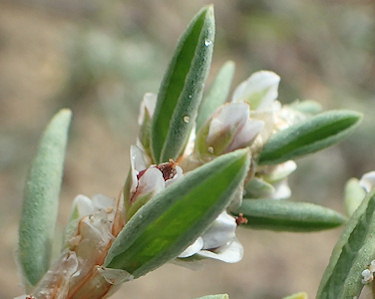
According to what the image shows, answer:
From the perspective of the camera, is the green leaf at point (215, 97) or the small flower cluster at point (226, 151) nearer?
the small flower cluster at point (226, 151)

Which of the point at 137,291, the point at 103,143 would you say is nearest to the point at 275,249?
the point at 137,291

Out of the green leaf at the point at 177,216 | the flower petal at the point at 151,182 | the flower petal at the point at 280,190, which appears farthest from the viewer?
the flower petal at the point at 280,190

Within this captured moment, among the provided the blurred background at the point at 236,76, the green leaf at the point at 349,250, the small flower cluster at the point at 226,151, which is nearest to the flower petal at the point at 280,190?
the small flower cluster at the point at 226,151

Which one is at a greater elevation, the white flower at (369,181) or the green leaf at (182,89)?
the green leaf at (182,89)

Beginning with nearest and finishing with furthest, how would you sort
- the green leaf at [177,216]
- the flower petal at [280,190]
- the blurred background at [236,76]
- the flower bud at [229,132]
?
1. the green leaf at [177,216]
2. the flower bud at [229,132]
3. the flower petal at [280,190]
4. the blurred background at [236,76]

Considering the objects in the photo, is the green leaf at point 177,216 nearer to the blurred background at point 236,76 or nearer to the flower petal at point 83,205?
the flower petal at point 83,205

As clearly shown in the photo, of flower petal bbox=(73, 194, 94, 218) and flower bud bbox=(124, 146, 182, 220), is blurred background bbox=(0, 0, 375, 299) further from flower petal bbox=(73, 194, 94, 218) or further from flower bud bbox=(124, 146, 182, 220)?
flower bud bbox=(124, 146, 182, 220)
